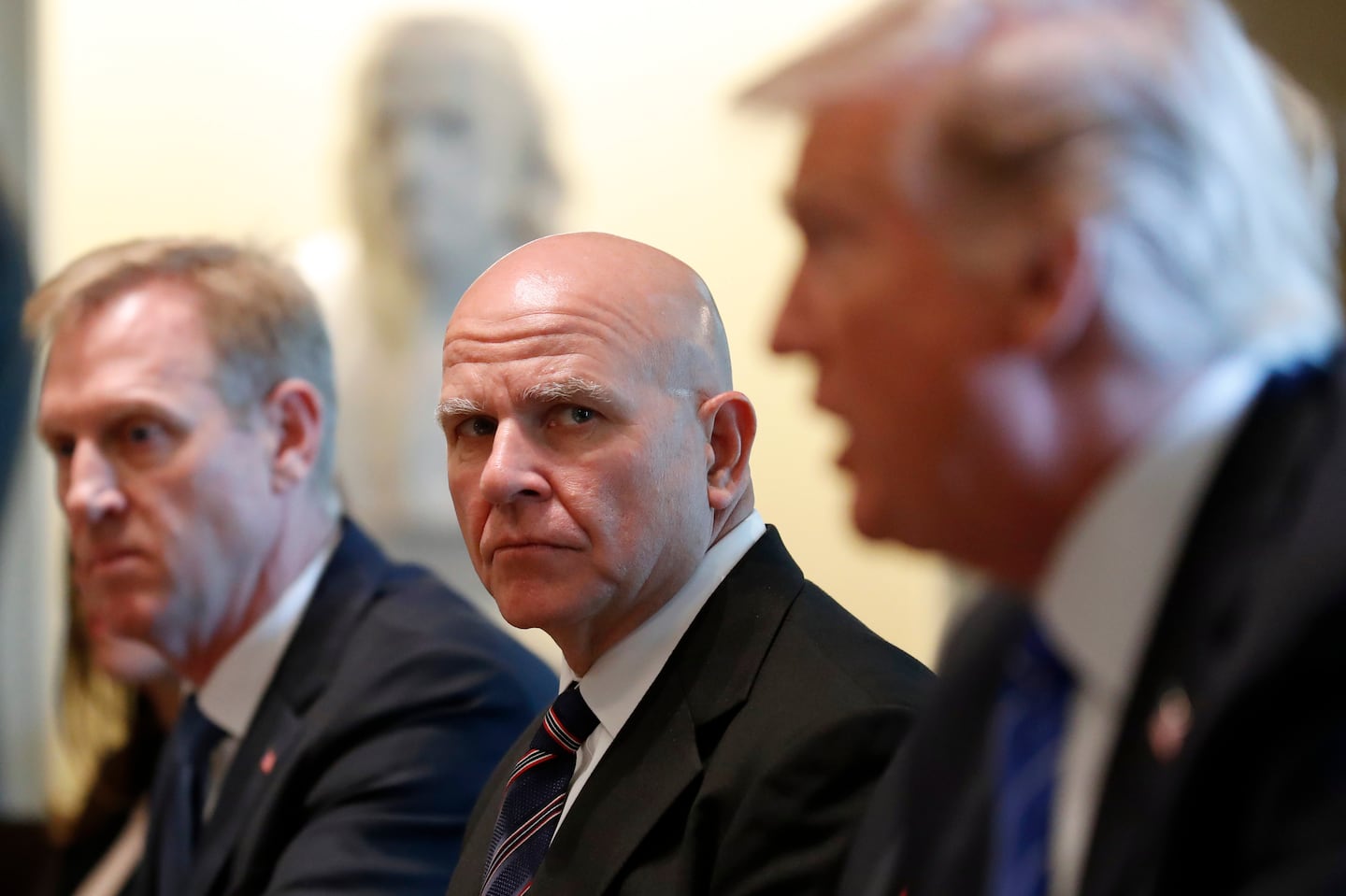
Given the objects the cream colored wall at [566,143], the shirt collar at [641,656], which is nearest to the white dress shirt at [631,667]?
the shirt collar at [641,656]

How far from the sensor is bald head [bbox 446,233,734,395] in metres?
1.85

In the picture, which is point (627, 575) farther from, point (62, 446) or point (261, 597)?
point (62, 446)

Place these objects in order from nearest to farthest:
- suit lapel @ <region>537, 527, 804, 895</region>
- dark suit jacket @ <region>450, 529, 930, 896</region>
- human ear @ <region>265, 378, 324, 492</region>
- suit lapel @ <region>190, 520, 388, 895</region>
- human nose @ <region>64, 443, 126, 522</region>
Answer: dark suit jacket @ <region>450, 529, 930, 896</region> → suit lapel @ <region>537, 527, 804, 895</region> → suit lapel @ <region>190, 520, 388, 895</region> → human nose @ <region>64, 443, 126, 522</region> → human ear @ <region>265, 378, 324, 492</region>

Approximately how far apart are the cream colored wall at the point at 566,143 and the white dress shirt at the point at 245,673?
1342 mm

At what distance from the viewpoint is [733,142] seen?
52.9 inches

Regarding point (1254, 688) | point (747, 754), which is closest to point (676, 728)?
point (747, 754)

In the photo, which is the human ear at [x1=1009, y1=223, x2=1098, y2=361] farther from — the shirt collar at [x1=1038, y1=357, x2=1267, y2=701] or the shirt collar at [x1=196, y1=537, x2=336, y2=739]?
the shirt collar at [x1=196, y1=537, x2=336, y2=739]

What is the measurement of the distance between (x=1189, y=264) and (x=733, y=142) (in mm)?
443

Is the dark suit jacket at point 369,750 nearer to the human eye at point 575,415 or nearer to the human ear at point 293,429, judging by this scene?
the human ear at point 293,429

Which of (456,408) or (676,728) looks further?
(456,408)

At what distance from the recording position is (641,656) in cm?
183

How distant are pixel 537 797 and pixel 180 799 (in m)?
0.89

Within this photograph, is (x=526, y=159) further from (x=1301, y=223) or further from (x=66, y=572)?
(x=1301, y=223)

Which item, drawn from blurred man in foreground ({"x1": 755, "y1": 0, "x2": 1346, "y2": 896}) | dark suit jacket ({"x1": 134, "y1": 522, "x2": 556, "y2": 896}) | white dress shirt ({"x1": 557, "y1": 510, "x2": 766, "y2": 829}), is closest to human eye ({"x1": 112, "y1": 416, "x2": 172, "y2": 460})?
dark suit jacket ({"x1": 134, "y1": 522, "x2": 556, "y2": 896})
